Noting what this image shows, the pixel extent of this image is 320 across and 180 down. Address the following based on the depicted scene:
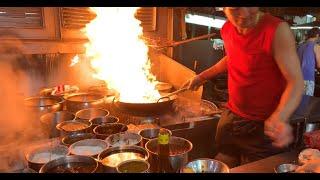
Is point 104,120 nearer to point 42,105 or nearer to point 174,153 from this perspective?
point 42,105

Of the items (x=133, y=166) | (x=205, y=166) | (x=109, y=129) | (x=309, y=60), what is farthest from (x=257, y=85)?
(x=309, y=60)

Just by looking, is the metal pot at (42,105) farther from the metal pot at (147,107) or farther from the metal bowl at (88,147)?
the metal bowl at (88,147)

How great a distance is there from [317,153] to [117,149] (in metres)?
2.00

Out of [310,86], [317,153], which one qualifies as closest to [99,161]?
[317,153]

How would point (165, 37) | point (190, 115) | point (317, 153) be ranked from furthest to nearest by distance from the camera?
point (165, 37) → point (190, 115) → point (317, 153)

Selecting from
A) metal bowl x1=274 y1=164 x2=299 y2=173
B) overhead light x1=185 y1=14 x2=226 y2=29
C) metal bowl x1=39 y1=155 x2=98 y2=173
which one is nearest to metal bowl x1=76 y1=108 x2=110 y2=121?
metal bowl x1=39 y1=155 x2=98 y2=173

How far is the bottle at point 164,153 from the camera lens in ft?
8.83

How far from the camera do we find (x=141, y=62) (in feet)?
20.3

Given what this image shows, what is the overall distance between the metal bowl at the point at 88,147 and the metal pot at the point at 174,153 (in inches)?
19.5

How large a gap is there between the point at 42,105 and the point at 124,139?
5.30 feet

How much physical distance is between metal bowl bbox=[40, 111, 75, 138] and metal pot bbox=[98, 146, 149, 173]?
3.42 ft

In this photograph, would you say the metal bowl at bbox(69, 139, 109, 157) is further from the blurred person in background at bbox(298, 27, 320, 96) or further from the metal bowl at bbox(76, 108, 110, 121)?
the blurred person in background at bbox(298, 27, 320, 96)

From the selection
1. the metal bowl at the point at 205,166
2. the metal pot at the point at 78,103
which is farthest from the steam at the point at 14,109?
the metal bowl at the point at 205,166
